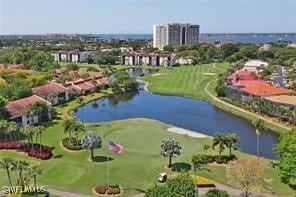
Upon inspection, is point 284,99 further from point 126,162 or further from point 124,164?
point 124,164

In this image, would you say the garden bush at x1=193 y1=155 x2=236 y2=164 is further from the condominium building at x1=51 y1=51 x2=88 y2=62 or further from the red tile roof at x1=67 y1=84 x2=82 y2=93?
the condominium building at x1=51 y1=51 x2=88 y2=62

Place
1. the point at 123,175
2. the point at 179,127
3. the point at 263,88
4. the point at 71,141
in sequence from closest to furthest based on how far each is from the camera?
the point at 123,175
the point at 71,141
the point at 179,127
the point at 263,88

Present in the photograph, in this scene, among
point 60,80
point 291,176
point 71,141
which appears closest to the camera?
point 291,176

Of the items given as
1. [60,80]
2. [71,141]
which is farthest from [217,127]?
[60,80]

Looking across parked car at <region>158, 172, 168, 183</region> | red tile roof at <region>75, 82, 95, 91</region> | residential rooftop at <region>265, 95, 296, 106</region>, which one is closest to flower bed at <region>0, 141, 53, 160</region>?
parked car at <region>158, 172, 168, 183</region>

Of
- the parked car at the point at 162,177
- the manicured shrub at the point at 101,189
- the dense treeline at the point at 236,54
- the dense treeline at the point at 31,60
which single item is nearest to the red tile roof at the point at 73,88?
the dense treeline at the point at 31,60

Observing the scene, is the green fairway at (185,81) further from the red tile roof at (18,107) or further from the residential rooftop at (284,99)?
the red tile roof at (18,107)

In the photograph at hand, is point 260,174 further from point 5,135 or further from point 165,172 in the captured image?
point 5,135

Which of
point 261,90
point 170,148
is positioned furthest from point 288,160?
point 261,90
